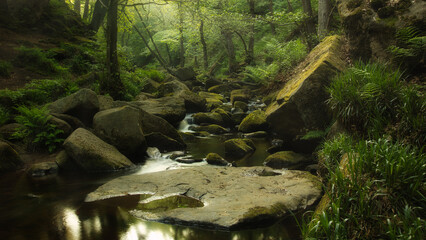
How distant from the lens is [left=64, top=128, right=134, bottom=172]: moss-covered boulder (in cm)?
700

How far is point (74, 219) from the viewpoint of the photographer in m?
4.54

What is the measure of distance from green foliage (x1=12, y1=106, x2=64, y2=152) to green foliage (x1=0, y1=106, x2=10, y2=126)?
0.89 m

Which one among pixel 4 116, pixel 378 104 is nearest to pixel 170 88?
pixel 4 116

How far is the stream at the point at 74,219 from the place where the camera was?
13.4 feet

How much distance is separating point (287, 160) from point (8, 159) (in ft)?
23.7

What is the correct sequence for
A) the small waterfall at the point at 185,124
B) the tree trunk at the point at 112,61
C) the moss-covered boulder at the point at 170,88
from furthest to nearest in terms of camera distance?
the moss-covered boulder at the point at 170,88, the small waterfall at the point at 185,124, the tree trunk at the point at 112,61

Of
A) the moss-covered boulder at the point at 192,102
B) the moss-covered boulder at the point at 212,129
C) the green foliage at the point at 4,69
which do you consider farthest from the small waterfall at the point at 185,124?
the green foliage at the point at 4,69

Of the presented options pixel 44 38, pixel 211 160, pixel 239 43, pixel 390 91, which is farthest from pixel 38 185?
pixel 239 43

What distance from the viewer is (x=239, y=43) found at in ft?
96.5

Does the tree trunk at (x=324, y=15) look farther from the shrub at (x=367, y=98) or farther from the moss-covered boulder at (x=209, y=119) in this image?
the shrub at (x=367, y=98)

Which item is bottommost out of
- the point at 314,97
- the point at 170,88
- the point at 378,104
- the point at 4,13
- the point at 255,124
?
the point at 255,124

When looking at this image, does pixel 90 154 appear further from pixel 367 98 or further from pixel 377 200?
pixel 367 98

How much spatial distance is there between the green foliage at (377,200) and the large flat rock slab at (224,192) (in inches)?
42.4

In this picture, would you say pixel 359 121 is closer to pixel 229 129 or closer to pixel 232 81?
pixel 229 129
